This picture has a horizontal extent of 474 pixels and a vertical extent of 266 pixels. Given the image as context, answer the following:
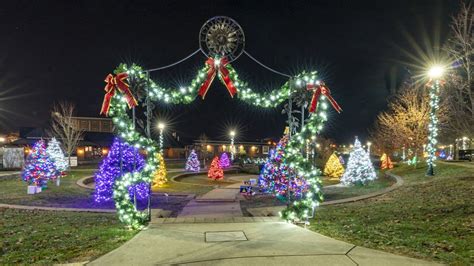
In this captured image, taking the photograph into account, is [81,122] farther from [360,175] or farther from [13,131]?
[360,175]

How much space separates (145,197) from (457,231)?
11691 millimetres

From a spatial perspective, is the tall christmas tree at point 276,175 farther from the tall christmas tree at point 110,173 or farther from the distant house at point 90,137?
the distant house at point 90,137

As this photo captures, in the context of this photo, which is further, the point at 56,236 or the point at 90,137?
the point at 90,137

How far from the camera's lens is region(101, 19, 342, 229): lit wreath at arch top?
8.84m

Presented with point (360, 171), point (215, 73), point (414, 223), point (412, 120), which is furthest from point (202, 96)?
point (412, 120)

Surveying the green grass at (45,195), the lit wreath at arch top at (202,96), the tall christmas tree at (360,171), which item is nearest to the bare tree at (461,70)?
the tall christmas tree at (360,171)

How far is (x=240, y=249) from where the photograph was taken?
656 cm

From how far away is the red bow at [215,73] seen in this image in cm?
945

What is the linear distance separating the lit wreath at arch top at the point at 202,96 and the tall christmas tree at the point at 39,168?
34.4 feet

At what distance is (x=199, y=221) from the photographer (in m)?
9.28

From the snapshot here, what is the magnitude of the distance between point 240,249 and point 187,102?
4.49 m

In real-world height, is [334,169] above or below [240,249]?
below

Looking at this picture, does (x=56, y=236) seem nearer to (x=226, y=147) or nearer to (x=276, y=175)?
(x=276, y=175)

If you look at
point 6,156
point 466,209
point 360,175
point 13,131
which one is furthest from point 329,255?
point 13,131
